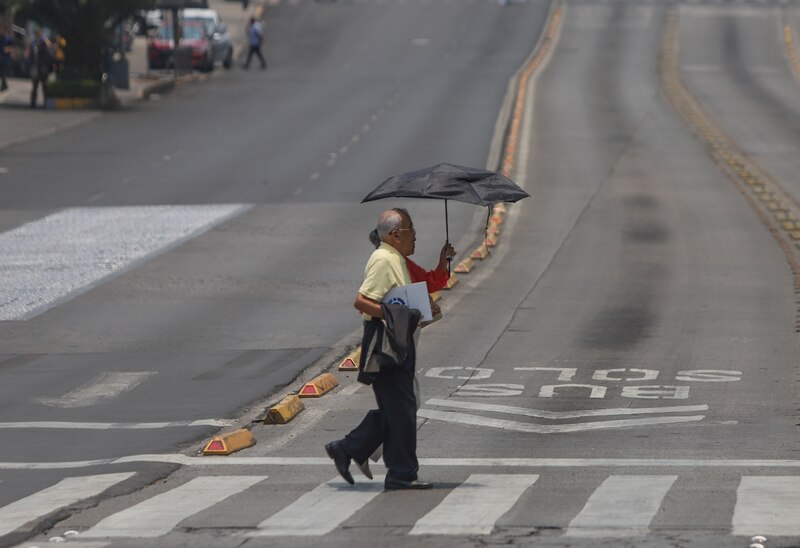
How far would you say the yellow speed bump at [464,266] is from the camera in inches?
950

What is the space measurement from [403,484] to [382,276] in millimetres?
1479

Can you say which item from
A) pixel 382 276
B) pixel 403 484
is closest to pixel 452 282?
pixel 382 276

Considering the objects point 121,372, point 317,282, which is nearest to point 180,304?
point 317,282

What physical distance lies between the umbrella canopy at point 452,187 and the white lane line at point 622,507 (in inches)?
88.3

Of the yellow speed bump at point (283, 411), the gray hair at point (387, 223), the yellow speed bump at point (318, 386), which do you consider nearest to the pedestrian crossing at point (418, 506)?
the gray hair at point (387, 223)

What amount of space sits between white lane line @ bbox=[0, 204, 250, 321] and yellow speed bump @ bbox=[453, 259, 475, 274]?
510cm

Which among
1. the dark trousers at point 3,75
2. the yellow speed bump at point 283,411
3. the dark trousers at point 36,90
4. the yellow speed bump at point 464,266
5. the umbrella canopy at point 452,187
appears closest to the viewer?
the umbrella canopy at point 452,187

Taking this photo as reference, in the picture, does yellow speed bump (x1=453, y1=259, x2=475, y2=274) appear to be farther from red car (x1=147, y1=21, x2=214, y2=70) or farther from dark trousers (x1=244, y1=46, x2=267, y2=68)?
dark trousers (x1=244, y1=46, x2=267, y2=68)

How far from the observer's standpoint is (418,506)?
10500 mm

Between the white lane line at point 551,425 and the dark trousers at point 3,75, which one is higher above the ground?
the white lane line at point 551,425

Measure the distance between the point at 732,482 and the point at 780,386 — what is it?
4.80 meters

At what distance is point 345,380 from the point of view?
53.4 ft

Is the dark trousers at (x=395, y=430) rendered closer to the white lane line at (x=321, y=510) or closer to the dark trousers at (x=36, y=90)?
the white lane line at (x=321, y=510)

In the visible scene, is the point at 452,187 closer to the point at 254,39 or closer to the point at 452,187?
the point at 452,187
